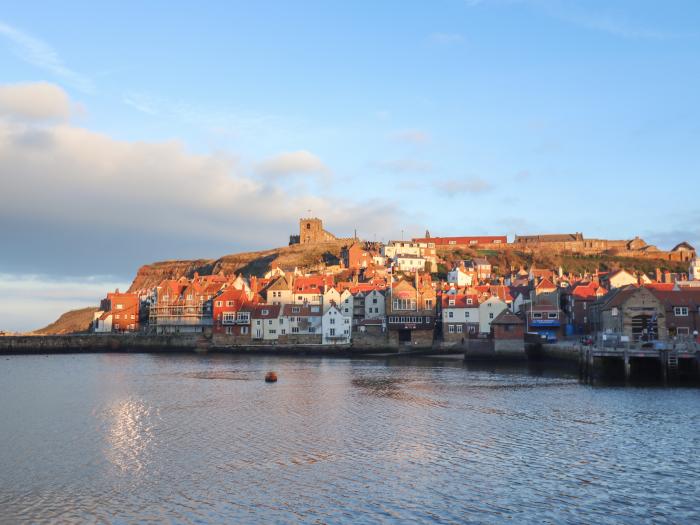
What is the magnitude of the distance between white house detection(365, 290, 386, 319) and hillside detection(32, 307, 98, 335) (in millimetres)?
96669

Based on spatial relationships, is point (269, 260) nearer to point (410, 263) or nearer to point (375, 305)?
point (410, 263)

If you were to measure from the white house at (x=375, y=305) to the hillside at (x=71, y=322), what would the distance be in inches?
3806

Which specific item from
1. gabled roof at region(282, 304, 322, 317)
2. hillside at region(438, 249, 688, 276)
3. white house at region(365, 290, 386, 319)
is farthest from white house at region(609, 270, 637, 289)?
hillside at region(438, 249, 688, 276)

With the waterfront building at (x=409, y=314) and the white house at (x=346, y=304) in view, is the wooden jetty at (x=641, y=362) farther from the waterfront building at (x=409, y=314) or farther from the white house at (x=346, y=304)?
the white house at (x=346, y=304)

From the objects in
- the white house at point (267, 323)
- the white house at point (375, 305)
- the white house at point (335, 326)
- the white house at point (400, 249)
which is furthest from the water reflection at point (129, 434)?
the white house at point (400, 249)

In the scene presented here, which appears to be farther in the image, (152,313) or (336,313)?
(152,313)

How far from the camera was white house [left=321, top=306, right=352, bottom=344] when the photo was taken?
10229 cm

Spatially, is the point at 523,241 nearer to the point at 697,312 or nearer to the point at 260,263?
the point at 260,263

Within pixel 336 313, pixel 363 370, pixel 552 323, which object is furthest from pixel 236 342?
pixel 552 323

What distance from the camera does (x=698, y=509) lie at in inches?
814

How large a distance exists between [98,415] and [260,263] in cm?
14065

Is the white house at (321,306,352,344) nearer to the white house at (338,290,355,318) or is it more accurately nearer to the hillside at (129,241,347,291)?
the white house at (338,290,355,318)

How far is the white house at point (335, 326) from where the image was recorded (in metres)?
102

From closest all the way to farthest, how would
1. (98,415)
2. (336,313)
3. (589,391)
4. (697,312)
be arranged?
(98,415) → (589,391) → (697,312) → (336,313)
